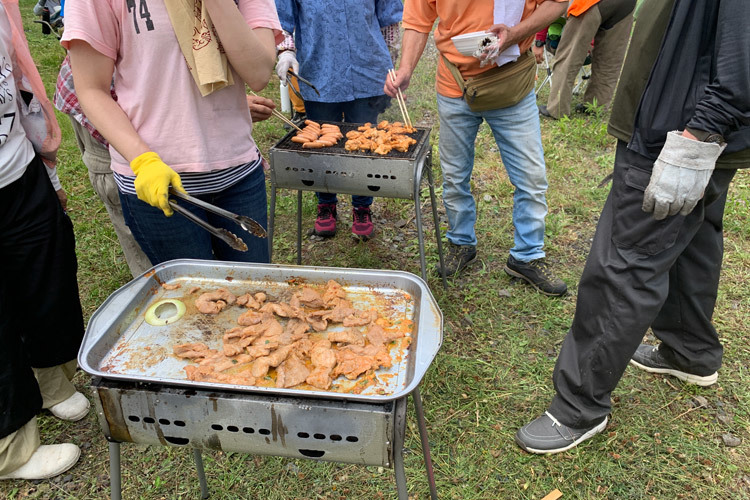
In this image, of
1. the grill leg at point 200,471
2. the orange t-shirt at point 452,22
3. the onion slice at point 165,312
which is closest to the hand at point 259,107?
the onion slice at point 165,312

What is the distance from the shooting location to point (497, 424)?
276cm

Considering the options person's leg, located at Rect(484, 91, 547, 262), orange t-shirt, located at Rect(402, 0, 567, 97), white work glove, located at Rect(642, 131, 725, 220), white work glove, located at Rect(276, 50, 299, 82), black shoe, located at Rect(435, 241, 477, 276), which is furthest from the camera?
black shoe, located at Rect(435, 241, 477, 276)

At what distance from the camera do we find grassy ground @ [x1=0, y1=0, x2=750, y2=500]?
8.06 feet

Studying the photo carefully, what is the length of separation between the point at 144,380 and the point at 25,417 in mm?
1461

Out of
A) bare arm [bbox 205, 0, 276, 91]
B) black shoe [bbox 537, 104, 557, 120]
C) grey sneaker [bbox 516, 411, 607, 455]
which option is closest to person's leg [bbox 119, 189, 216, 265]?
bare arm [bbox 205, 0, 276, 91]

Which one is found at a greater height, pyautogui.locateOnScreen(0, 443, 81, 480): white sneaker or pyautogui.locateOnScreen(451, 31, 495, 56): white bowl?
pyautogui.locateOnScreen(451, 31, 495, 56): white bowl

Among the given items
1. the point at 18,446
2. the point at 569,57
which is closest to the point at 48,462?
the point at 18,446

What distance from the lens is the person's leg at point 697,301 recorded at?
8.01ft

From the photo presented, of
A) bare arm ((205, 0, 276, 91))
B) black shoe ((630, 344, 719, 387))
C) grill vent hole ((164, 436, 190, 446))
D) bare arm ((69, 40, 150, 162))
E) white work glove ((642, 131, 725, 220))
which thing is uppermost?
bare arm ((205, 0, 276, 91))

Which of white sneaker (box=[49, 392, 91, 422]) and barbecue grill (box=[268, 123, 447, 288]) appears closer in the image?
white sneaker (box=[49, 392, 91, 422])

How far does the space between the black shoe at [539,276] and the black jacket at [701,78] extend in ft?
5.45

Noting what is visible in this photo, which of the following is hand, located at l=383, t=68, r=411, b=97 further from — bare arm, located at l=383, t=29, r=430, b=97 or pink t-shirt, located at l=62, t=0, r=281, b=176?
pink t-shirt, located at l=62, t=0, r=281, b=176

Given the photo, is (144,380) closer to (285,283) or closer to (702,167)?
(285,283)

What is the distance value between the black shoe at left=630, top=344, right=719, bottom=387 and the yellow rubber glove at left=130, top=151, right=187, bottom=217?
2.73 metres
